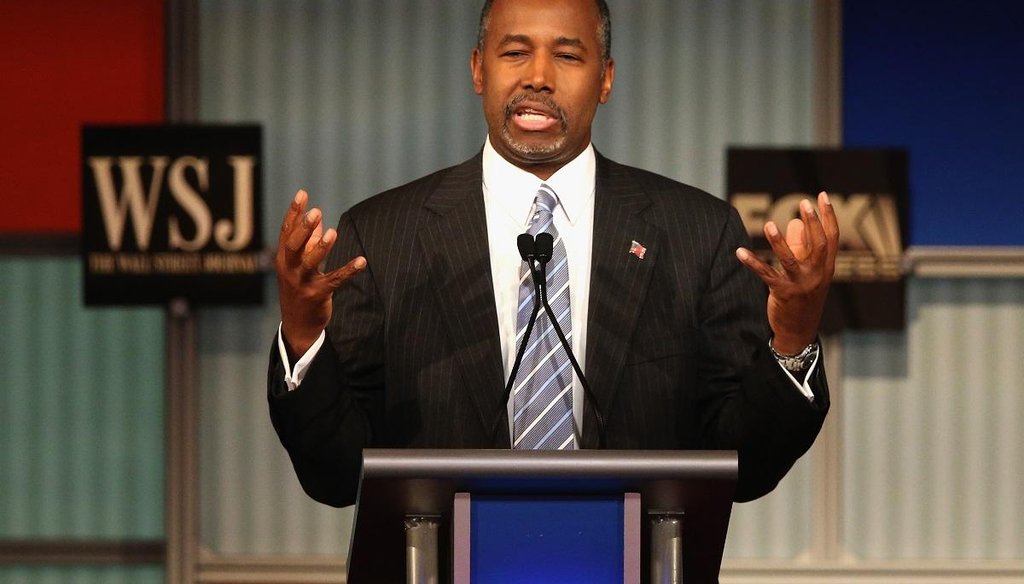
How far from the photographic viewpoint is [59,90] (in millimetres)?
4520

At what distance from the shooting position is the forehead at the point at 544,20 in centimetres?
240

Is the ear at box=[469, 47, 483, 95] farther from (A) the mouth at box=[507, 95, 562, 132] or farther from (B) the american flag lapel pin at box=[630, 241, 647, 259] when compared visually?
(B) the american flag lapel pin at box=[630, 241, 647, 259]

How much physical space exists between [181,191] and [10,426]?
0.89 metres

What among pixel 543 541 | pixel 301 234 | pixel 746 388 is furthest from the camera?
pixel 746 388

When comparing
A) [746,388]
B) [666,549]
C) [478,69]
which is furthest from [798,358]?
[478,69]

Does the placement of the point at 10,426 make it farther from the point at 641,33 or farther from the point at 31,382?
the point at 641,33

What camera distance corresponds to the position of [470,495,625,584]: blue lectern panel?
5.72 ft

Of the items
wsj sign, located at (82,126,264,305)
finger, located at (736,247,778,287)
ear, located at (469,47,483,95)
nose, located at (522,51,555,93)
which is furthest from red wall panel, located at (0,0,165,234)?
finger, located at (736,247,778,287)

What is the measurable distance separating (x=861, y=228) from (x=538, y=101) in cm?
232

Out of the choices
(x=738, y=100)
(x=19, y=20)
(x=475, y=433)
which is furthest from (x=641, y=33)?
(x=475, y=433)

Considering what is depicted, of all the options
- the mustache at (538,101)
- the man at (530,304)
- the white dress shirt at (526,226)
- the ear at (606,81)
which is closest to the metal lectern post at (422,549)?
the man at (530,304)

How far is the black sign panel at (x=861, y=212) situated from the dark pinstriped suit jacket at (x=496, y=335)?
2.03 meters

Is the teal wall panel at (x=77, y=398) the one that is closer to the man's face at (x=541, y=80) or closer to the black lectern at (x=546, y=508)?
the man's face at (x=541, y=80)

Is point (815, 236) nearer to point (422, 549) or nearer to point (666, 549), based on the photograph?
point (666, 549)
